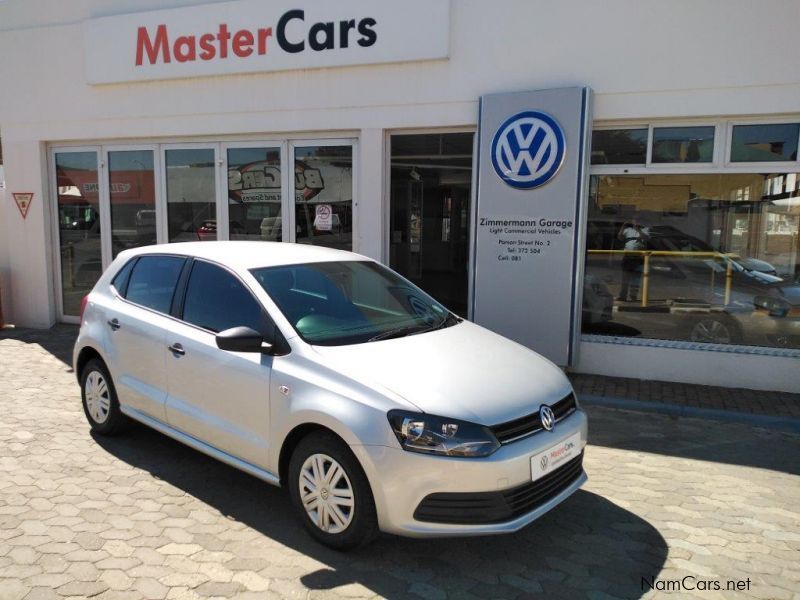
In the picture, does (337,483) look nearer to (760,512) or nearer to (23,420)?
(760,512)

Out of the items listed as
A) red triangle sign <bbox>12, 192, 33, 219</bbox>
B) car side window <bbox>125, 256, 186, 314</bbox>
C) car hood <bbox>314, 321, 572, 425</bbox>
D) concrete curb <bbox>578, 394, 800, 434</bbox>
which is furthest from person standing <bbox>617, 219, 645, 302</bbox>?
red triangle sign <bbox>12, 192, 33, 219</bbox>

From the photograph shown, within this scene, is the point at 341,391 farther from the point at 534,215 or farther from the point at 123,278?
the point at 534,215

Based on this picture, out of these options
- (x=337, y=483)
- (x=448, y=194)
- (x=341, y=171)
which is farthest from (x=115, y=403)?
(x=448, y=194)

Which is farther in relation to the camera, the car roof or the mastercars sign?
the mastercars sign

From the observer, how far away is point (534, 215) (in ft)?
23.6

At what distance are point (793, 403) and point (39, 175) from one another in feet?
35.0

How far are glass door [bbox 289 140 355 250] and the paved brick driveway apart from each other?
156 inches

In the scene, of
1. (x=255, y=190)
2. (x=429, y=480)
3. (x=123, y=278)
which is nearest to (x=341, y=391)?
(x=429, y=480)

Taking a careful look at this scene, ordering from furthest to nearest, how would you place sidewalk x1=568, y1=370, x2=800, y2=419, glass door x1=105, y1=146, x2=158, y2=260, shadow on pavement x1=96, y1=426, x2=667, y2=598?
glass door x1=105, y1=146, x2=158, y2=260, sidewalk x1=568, y1=370, x2=800, y2=419, shadow on pavement x1=96, y1=426, x2=667, y2=598

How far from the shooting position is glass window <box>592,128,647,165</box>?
7074mm

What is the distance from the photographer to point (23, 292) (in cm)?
1020

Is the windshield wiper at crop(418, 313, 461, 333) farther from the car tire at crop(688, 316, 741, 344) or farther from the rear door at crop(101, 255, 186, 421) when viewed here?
the car tire at crop(688, 316, 741, 344)

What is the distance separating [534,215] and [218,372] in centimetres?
440

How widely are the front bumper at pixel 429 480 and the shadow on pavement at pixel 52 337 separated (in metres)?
6.32
